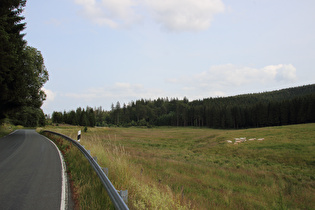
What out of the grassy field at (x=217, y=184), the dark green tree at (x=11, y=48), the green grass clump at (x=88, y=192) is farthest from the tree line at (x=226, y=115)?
the green grass clump at (x=88, y=192)

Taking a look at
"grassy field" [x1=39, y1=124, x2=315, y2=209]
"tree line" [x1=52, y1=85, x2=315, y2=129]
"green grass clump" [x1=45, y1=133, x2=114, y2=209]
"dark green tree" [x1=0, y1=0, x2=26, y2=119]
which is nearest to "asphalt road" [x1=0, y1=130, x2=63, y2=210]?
"green grass clump" [x1=45, y1=133, x2=114, y2=209]

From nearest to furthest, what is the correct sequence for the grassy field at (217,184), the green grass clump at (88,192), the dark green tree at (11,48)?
the green grass clump at (88,192) → the grassy field at (217,184) → the dark green tree at (11,48)

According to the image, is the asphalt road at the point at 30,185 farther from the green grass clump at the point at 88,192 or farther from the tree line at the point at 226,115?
the tree line at the point at 226,115

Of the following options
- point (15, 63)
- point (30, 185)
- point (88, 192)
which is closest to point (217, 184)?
point (88, 192)

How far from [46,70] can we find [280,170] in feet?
117

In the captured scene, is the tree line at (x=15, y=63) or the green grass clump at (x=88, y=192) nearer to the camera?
the green grass clump at (x=88, y=192)

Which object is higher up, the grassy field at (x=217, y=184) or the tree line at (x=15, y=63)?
the tree line at (x=15, y=63)

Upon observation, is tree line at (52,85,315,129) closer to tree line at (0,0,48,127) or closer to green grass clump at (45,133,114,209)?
tree line at (0,0,48,127)

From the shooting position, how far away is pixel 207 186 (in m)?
8.93

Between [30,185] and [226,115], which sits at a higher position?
[226,115]

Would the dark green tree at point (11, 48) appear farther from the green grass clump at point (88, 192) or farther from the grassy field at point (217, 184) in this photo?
the green grass clump at point (88, 192)

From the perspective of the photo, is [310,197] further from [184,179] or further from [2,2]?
[2,2]

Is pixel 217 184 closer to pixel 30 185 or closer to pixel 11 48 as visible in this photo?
pixel 30 185

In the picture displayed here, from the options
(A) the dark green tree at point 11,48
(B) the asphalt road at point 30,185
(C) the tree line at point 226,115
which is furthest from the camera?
(C) the tree line at point 226,115
